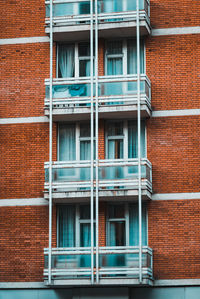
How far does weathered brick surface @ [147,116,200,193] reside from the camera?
25.1 metres

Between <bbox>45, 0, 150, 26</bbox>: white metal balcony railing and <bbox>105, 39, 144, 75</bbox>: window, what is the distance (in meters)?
0.81

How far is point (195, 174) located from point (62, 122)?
4429 millimetres

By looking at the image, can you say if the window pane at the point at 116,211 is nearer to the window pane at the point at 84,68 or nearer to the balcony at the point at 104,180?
the balcony at the point at 104,180

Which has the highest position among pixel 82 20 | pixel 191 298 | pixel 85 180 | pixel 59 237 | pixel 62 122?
pixel 82 20

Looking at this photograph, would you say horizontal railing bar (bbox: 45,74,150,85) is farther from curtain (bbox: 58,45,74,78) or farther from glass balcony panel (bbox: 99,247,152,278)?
glass balcony panel (bbox: 99,247,152,278)

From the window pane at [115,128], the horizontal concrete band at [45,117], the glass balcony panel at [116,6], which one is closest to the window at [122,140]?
the window pane at [115,128]

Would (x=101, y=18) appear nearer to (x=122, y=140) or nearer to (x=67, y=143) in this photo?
(x=122, y=140)

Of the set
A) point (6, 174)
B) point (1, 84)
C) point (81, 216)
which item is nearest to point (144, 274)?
point (81, 216)

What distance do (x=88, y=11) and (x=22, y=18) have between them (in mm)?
2254

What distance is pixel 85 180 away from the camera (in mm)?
25141

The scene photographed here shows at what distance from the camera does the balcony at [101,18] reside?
84.6 feet

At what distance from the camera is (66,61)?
2666 cm

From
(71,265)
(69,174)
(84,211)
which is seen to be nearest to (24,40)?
(69,174)

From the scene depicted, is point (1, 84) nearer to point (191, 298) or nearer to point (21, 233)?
point (21, 233)
